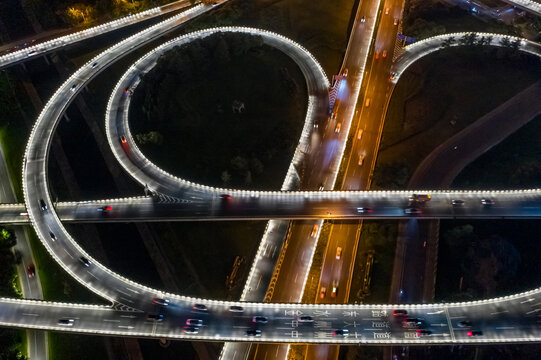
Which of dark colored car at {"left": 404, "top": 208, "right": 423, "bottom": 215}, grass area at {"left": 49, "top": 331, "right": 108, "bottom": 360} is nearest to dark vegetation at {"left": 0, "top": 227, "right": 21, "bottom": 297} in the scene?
grass area at {"left": 49, "top": 331, "right": 108, "bottom": 360}

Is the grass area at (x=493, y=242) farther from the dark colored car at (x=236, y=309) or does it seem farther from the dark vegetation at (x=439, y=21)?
the dark vegetation at (x=439, y=21)

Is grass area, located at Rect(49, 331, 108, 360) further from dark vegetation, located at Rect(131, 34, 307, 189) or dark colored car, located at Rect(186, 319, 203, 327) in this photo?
dark vegetation, located at Rect(131, 34, 307, 189)

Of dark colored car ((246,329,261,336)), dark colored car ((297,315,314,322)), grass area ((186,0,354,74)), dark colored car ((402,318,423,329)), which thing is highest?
grass area ((186,0,354,74))

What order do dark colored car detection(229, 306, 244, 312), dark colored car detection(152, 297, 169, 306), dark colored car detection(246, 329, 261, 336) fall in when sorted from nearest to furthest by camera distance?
dark colored car detection(246, 329, 261, 336), dark colored car detection(229, 306, 244, 312), dark colored car detection(152, 297, 169, 306)

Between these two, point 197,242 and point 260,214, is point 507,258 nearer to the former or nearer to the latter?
point 260,214


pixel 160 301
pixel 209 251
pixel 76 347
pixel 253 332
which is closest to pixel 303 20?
pixel 209 251
